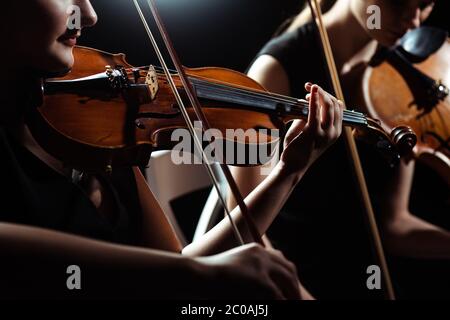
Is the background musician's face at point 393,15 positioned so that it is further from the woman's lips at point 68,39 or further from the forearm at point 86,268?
the forearm at point 86,268

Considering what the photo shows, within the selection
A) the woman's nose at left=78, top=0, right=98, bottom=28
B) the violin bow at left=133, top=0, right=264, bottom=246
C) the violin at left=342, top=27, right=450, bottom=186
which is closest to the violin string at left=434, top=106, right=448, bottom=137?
the violin at left=342, top=27, right=450, bottom=186

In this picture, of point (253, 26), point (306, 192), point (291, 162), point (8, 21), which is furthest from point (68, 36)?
point (253, 26)

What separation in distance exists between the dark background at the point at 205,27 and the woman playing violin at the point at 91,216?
57 cm

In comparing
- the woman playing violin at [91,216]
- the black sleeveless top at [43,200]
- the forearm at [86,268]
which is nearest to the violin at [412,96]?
the woman playing violin at [91,216]

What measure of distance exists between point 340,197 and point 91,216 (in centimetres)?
63

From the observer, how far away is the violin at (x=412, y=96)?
1.15 metres

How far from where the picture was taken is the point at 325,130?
2.69ft

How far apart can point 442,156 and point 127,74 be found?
709 mm

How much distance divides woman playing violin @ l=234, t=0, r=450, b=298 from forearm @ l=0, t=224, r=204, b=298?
26.8 inches

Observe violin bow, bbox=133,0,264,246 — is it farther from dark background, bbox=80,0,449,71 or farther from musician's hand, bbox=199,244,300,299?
dark background, bbox=80,0,449,71

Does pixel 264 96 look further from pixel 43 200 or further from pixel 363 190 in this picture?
pixel 43 200

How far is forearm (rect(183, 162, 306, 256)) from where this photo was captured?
77 centimetres

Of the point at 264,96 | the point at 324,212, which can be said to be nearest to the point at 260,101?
the point at 264,96

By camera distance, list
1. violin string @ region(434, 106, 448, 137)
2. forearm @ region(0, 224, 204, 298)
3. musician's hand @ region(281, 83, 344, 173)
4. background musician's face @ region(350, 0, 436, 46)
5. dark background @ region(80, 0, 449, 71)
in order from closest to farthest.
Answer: forearm @ region(0, 224, 204, 298)
musician's hand @ region(281, 83, 344, 173)
background musician's face @ region(350, 0, 436, 46)
violin string @ region(434, 106, 448, 137)
dark background @ region(80, 0, 449, 71)
